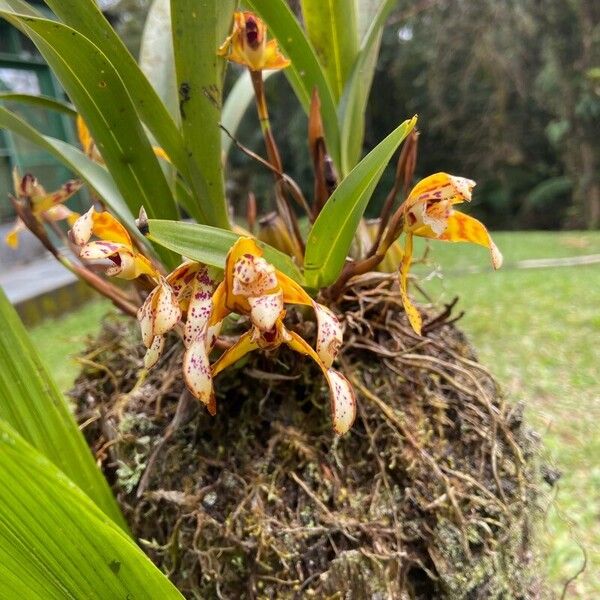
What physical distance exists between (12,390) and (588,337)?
1.78m

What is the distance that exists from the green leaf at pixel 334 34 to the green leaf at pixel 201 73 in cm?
12

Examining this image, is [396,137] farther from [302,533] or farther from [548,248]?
[548,248]

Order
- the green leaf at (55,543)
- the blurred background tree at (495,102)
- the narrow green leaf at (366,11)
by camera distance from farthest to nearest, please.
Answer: the blurred background tree at (495,102) < the narrow green leaf at (366,11) < the green leaf at (55,543)

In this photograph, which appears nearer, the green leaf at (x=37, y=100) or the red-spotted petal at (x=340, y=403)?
the red-spotted petal at (x=340, y=403)

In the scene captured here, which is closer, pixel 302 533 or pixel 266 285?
pixel 266 285

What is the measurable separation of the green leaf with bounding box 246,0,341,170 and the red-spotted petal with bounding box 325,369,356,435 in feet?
0.81

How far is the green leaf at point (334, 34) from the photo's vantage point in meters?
0.46

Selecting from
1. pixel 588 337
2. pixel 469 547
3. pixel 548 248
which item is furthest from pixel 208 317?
pixel 548 248

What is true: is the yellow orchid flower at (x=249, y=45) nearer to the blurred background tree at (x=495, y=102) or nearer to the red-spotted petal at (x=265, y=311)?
the red-spotted petal at (x=265, y=311)

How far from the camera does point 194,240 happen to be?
30 cm

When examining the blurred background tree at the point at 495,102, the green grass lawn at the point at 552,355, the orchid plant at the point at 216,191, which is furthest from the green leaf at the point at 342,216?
the blurred background tree at the point at 495,102

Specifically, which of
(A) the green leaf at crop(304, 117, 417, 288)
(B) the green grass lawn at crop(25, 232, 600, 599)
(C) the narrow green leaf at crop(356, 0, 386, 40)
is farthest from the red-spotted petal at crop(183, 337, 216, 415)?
(C) the narrow green leaf at crop(356, 0, 386, 40)

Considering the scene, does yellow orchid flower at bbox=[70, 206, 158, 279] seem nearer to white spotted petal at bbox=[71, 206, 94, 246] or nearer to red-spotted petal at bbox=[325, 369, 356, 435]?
white spotted petal at bbox=[71, 206, 94, 246]

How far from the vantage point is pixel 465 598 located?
395 millimetres
